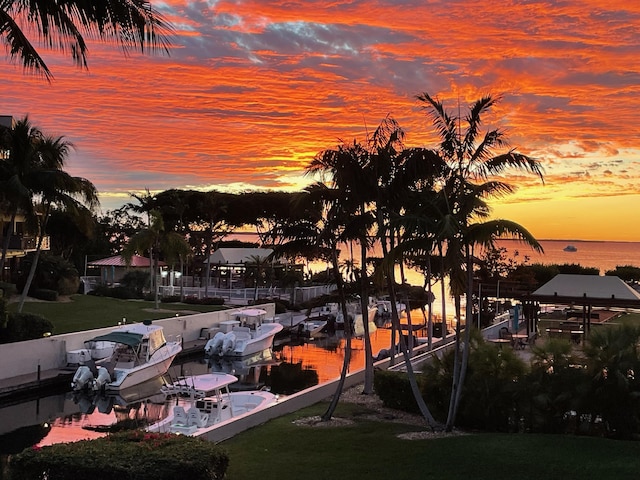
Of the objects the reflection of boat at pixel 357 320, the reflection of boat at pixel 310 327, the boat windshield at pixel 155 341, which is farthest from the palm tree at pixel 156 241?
the boat windshield at pixel 155 341

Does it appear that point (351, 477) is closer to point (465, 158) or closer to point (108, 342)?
point (465, 158)

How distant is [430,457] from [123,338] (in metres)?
17.6

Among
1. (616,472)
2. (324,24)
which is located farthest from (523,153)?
(324,24)

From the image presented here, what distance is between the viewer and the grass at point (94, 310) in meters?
31.8

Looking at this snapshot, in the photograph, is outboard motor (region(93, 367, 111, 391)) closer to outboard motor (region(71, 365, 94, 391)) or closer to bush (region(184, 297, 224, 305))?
outboard motor (region(71, 365, 94, 391))

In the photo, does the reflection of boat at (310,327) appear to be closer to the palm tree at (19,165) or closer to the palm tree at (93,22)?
the palm tree at (19,165)

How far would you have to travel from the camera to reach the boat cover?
82.9 ft

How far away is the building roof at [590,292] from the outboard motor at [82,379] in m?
15.6

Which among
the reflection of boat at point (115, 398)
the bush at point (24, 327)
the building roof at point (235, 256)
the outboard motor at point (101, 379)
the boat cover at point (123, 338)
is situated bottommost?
the reflection of boat at point (115, 398)

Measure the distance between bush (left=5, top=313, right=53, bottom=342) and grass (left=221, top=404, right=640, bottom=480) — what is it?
15.5m

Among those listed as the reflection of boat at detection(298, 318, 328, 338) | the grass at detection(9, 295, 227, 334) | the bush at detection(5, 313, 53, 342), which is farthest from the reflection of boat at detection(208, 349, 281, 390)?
the bush at detection(5, 313, 53, 342)

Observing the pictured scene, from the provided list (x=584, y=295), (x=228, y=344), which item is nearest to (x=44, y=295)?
(x=228, y=344)

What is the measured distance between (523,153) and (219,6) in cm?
874

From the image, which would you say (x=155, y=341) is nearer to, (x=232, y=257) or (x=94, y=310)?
(x=94, y=310)
